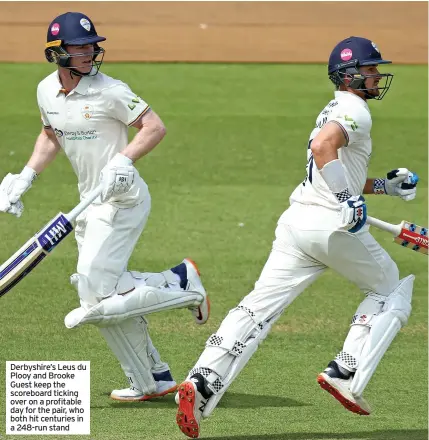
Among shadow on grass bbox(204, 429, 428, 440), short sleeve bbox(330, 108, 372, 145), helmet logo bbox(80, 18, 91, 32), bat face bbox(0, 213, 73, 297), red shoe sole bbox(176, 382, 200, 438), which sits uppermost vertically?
helmet logo bbox(80, 18, 91, 32)

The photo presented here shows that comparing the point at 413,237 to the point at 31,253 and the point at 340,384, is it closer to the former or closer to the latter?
the point at 340,384

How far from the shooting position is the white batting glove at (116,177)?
666 cm

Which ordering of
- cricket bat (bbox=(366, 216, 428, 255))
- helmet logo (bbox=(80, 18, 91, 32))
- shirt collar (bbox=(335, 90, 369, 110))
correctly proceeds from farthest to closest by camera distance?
helmet logo (bbox=(80, 18, 91, 32)) → cricket bat (bbox=(366, 216, 428, 255)) → shirt collar (bbox=(335, 90, 369, 110))

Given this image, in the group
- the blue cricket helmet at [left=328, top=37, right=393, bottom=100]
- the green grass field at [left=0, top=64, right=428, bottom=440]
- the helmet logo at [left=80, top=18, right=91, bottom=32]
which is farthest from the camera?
the helmet logo at [left=80, top=18, right=91, bottom=32]

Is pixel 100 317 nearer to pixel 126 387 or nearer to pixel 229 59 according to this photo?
pixel 126 387

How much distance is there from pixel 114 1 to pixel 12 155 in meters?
5.43

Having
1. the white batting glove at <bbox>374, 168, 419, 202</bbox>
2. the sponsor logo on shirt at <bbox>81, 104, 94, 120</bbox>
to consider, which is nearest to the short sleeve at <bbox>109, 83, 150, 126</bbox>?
the sponsor logo on shirt at <bbox>81, 104, 94, 120</bbox>

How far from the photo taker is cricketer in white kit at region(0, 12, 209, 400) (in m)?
6.84

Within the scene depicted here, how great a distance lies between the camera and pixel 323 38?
17969 millimetres

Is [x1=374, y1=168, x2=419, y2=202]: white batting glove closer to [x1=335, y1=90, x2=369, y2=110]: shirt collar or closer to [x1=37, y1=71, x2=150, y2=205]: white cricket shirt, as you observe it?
[x1=335, y1=90, x2=369, y2=110]: shirt collar

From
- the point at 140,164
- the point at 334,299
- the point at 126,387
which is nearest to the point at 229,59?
the point at 140,164

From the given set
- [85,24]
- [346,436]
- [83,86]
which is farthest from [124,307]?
[85,24]

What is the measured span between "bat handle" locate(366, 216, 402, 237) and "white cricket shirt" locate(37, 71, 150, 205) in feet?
4.41

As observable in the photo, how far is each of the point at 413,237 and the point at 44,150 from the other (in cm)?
226
